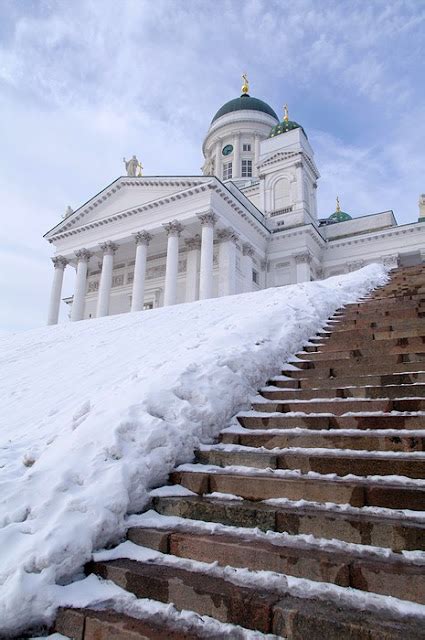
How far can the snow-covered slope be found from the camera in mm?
2553

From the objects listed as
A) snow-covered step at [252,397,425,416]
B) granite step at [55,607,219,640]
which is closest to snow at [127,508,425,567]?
granite step at [55,607,219,640]

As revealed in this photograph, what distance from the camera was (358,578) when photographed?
2.04 metres

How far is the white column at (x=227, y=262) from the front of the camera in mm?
27609

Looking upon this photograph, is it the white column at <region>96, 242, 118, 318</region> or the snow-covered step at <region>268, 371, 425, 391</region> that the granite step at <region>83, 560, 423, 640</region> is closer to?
the snow-covered step at <region>268, 371, 425, 391</region>

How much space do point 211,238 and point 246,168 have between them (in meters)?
24.8

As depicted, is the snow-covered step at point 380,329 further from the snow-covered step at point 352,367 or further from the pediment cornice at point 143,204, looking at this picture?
the pediment cornice at point 143,204

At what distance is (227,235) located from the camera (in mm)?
28516

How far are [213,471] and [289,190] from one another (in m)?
36.2

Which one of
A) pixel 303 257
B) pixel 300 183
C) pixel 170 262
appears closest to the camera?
pixel 170 262

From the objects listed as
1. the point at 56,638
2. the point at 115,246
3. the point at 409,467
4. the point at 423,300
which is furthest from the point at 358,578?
the point at 115,246

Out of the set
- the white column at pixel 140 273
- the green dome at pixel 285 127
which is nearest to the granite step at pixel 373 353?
the white column at pixel 140 273

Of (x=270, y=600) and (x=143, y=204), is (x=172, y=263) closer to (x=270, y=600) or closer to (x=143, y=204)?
(x=143, y=204)

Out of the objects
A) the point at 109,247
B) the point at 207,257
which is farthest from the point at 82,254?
the point at 207,257

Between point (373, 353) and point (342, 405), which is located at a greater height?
point (373, 353)
